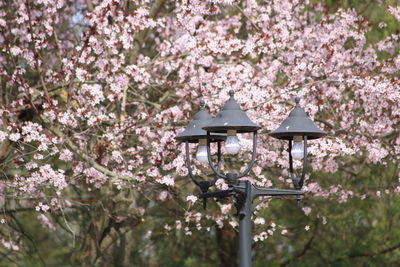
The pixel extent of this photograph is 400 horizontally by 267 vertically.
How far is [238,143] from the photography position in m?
6.20

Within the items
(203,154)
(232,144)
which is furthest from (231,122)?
(203,154)

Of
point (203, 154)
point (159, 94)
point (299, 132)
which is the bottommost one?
point (203, 154)

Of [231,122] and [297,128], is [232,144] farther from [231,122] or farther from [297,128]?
[297,128]

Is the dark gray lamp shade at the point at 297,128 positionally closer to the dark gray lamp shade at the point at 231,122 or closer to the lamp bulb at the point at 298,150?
the lamp bulb at the point at 298,150

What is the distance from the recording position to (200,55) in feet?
36.3

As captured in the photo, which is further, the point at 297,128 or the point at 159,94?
the point at 159,94

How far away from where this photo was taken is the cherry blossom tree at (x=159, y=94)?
9.98 metres

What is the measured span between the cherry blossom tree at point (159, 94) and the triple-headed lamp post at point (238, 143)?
2.76m

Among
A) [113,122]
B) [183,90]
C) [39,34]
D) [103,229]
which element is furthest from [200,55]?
[103,229]

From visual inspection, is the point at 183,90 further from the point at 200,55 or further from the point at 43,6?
the point at 43,6

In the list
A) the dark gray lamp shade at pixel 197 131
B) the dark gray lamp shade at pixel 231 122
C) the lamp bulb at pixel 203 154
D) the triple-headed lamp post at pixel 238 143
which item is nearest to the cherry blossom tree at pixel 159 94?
the dark gray lamp shade at pixel 197 131

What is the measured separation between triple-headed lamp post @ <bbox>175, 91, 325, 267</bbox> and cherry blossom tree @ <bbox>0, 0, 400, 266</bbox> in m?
2.76

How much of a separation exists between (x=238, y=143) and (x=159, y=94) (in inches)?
244

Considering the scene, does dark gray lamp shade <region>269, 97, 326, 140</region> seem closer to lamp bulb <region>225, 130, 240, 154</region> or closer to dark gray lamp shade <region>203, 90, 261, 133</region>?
dark gray lamp shade <region>203, 90, 261, 133</region>
